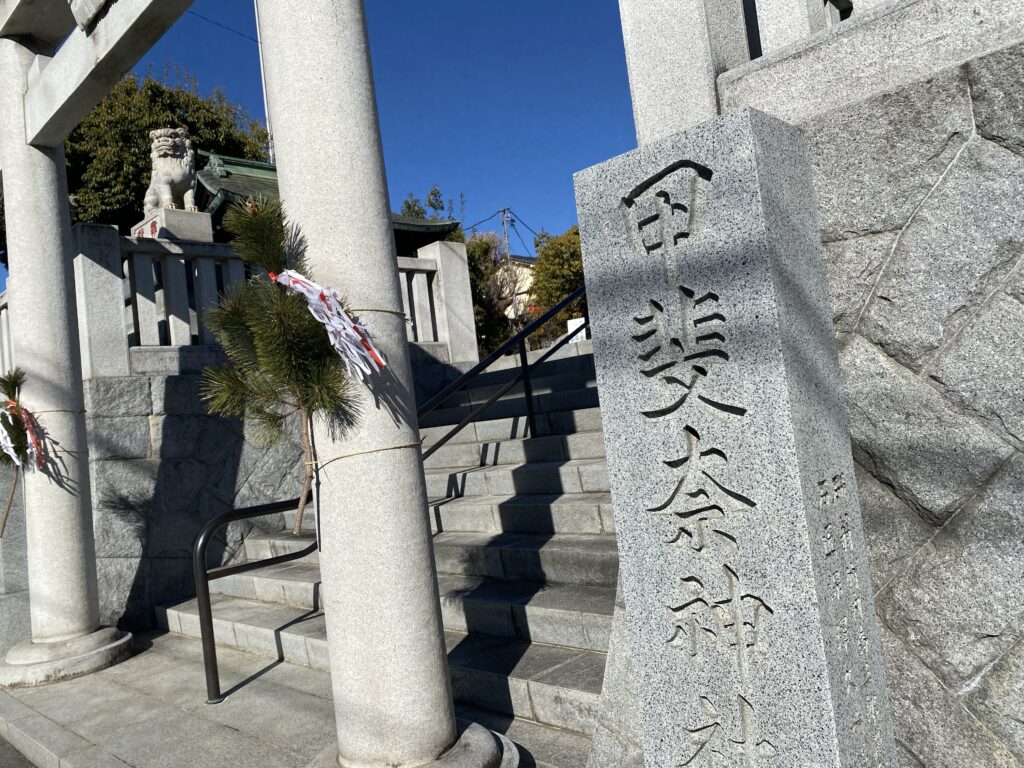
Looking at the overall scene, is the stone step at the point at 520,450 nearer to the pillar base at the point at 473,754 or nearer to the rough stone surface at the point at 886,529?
the pillar base at the point at 473,754

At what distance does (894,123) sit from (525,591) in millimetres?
2883

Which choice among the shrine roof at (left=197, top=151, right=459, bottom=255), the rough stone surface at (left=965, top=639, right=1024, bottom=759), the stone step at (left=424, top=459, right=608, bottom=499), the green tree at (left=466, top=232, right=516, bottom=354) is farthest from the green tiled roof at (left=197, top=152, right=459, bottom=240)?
the green tree at (left=466, top=232, right=516, bottom=354)

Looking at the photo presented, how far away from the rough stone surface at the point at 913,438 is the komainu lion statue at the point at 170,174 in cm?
765

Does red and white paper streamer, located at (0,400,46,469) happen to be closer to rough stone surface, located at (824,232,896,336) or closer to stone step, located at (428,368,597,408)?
stone step, located at (428,368,597,408)

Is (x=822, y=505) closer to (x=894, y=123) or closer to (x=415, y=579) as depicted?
(x=894, y=123)

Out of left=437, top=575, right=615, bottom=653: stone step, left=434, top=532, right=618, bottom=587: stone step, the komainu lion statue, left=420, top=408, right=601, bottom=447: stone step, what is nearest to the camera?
left=437, top=575, right=615, bottom=653: stone step

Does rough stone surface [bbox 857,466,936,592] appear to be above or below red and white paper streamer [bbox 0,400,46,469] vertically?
below

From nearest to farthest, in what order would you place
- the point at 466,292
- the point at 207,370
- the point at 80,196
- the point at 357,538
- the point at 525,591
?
the point at 357,538, the point at 207,370, the point at 525,591, the point at 466,292, the point at 80,196

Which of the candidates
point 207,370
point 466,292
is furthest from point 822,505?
point 466,292

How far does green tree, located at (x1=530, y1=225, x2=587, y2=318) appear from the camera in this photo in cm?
2391

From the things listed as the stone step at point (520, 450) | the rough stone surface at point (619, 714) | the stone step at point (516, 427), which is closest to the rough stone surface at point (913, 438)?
the rough stone surface at point (619, 714)

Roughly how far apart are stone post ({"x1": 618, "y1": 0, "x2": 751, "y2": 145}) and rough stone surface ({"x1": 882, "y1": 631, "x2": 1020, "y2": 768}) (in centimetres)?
177

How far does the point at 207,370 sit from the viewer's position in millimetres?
3139

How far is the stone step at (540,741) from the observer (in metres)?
3.07
